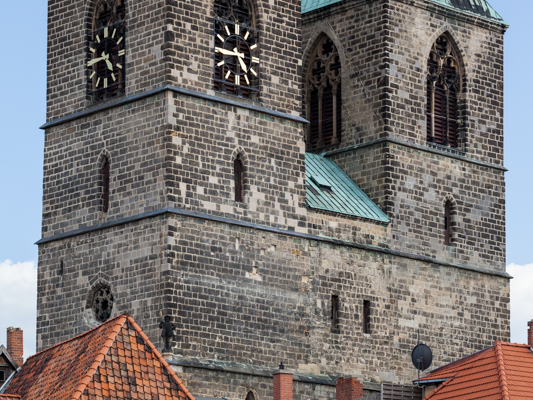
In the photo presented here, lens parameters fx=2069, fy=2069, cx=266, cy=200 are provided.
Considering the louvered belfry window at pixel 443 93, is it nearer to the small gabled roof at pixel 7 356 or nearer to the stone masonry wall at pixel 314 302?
the stone masonry wall at pixel 314 302

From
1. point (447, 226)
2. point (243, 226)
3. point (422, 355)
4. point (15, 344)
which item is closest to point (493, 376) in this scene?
point (422, 355)

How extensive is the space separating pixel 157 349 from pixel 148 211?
14.2ft

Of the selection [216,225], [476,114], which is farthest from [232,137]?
[476,114]

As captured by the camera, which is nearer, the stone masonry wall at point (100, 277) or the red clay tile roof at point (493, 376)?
the red clay tile roof at point (493, 376)

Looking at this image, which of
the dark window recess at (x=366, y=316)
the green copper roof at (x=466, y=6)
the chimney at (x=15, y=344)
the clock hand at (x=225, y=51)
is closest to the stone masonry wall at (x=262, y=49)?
the clock hand at (x=225, y=51)

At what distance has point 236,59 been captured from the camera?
212ft

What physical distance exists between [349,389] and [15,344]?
711 inches

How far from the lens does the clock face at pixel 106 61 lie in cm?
6400

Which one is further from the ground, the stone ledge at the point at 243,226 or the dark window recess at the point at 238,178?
the dark window recess at the point at 238,178

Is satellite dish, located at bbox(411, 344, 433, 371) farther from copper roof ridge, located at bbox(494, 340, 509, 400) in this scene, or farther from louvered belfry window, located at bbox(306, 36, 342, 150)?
louvered belfry window, located at bbox(306, 36, 342, 150)

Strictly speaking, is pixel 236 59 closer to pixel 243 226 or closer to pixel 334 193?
pixel 243 226

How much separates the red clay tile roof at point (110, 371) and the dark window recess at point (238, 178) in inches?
356

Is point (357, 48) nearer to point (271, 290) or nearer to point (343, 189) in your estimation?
point (343, 189)

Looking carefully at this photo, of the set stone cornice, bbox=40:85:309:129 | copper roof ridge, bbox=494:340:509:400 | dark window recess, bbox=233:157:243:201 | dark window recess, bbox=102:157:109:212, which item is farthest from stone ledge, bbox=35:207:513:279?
copper roof ridge, bbox=494:340:509:400
